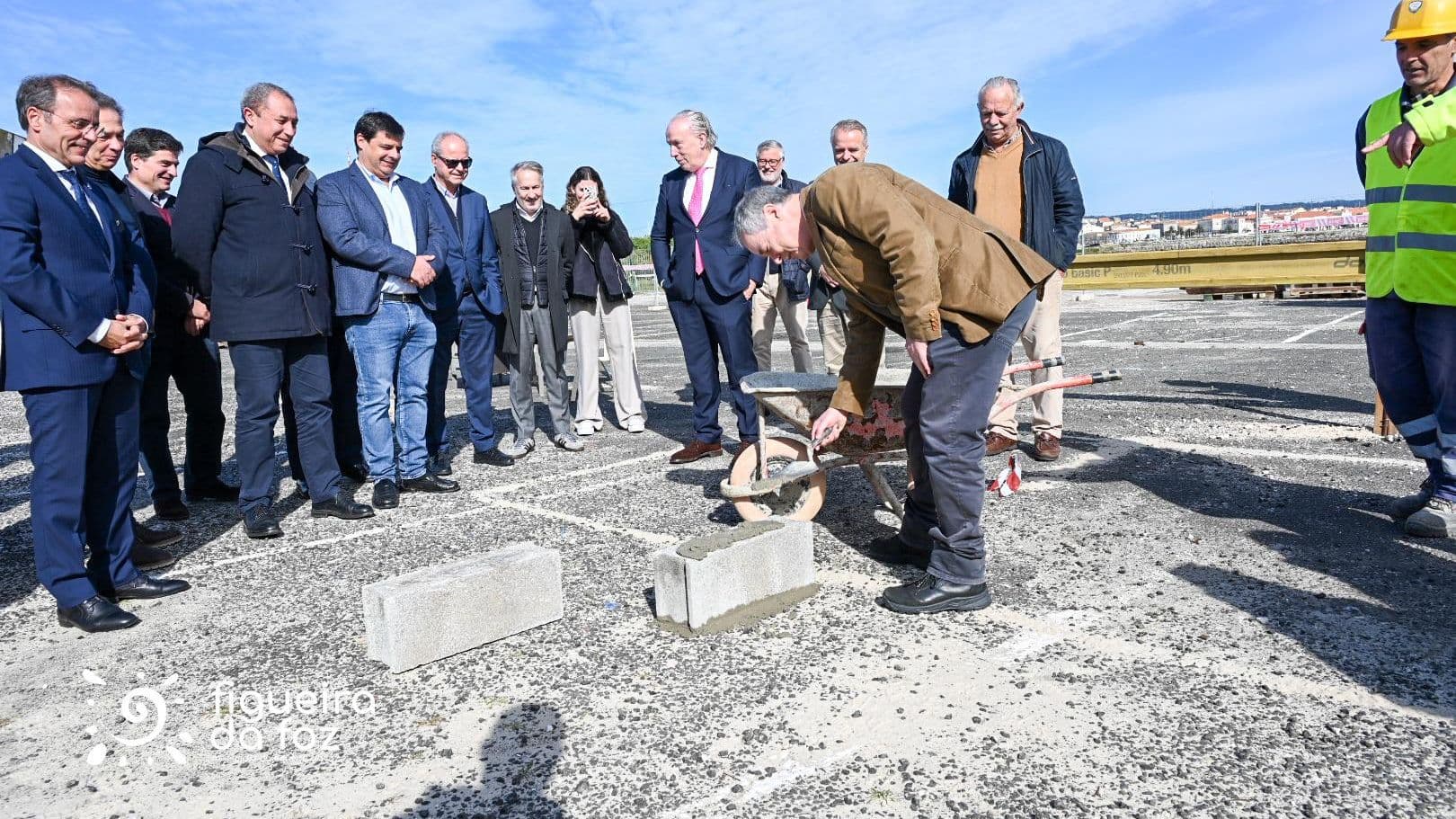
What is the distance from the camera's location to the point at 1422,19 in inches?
147

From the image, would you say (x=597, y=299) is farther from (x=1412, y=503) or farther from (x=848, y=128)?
(x=1412, y=503)

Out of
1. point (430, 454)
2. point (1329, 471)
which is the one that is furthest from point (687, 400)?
point (1329, 471)

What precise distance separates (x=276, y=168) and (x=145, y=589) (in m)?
2.30

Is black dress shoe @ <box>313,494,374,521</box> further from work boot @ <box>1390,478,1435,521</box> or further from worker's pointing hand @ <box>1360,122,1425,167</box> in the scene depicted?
work boot @ <box>1390,478,1435,521</box>

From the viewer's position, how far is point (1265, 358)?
35.1ft

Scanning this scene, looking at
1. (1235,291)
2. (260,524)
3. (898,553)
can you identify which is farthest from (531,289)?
(1235,291)

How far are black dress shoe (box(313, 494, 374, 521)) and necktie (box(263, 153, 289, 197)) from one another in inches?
67.1

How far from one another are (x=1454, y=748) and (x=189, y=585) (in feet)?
15.3

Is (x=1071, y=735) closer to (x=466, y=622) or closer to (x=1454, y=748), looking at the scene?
(x=1454, y=748)

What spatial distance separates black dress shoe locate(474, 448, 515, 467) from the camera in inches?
264

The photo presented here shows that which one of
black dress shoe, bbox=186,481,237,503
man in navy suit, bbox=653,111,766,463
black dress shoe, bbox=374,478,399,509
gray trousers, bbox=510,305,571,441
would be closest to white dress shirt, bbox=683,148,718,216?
man in navy suit, bbox=653,111,766,463

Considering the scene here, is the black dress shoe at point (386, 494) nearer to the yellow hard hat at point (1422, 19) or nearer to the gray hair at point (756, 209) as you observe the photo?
the gray hair at point (756, 209)

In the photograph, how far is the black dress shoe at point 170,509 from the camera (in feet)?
17.6

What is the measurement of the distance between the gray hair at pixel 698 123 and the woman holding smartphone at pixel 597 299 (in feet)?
3.70
